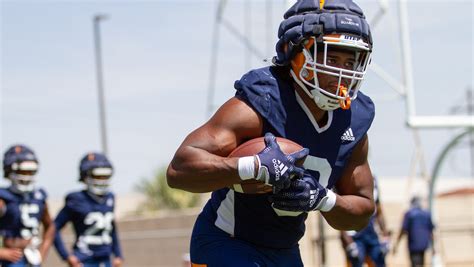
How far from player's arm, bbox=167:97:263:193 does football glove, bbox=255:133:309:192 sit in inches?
4.9

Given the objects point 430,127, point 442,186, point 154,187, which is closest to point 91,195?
point 430,127

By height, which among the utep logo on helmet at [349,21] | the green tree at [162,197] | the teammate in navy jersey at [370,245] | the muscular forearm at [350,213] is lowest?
the green tree at [162,197]

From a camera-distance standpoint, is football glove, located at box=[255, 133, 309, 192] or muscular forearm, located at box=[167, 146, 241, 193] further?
muscular forearm, located at box=[167, 146, 241, 193]

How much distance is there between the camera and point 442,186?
43.0 m

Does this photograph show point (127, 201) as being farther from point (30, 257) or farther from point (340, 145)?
point (340, 145)

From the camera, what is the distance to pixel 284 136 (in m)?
4.15

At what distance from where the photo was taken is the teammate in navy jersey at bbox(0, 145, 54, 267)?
28.8 ft

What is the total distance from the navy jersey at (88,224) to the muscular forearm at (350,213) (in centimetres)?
543

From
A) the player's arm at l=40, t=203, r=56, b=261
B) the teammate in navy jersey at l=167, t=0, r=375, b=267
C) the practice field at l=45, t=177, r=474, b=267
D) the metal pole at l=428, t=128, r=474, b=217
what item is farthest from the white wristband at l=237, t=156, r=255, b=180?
the practice field at l=45, t=177, r=474, b=267

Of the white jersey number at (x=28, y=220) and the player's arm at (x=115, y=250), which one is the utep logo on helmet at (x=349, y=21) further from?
the player's arm at (x=115, y=250)

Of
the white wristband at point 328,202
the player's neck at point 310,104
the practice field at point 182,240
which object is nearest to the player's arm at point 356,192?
the white wristband at point 328,202

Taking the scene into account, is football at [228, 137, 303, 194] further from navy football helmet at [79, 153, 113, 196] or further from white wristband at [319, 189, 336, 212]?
navy football helmet at [79, 153, 113, 196]

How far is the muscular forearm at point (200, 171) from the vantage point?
12.8 ft

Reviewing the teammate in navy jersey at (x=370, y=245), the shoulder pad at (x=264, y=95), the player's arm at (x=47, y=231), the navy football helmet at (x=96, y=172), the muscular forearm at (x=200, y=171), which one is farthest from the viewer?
the teammate in navy jersey at (x=370, y=245)
